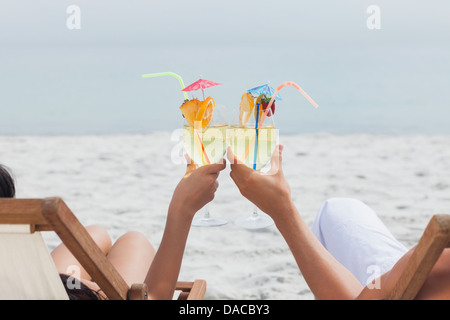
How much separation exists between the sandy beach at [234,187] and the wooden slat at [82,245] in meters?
0.55

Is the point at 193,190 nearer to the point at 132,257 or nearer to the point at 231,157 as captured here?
the point at 231,157

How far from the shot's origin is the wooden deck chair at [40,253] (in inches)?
37.5

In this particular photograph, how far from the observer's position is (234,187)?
4.50 m

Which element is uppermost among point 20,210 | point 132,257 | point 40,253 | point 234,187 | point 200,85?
point 200,85

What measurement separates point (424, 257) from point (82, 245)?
2.12 feet

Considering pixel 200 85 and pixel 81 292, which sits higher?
pixel 200 85

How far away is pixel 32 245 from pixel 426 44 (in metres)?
23.3

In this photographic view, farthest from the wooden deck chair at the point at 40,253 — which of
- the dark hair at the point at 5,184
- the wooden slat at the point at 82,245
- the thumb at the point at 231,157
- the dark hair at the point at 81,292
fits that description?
the thumb at the point at 231,157

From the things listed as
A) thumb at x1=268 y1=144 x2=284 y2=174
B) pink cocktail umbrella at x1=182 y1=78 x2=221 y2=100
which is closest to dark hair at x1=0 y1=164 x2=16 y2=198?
pink cocktail umbrella at x1=182 y1=78 x2=221 y2=100

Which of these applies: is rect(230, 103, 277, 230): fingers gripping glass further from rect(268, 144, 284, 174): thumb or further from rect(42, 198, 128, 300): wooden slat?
rect(42, 198, 128, 300): wooden slat

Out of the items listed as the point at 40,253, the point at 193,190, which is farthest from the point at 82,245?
the point at 193,190

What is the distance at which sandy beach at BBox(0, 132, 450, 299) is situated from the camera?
9.71 ft

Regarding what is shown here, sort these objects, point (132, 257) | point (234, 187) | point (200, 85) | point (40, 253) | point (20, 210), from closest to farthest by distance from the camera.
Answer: point (20, 210)
point (40, 253)
point (200, 85)
point (132, 257)
point (234, 187)

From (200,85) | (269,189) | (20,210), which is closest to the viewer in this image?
(20,210)
